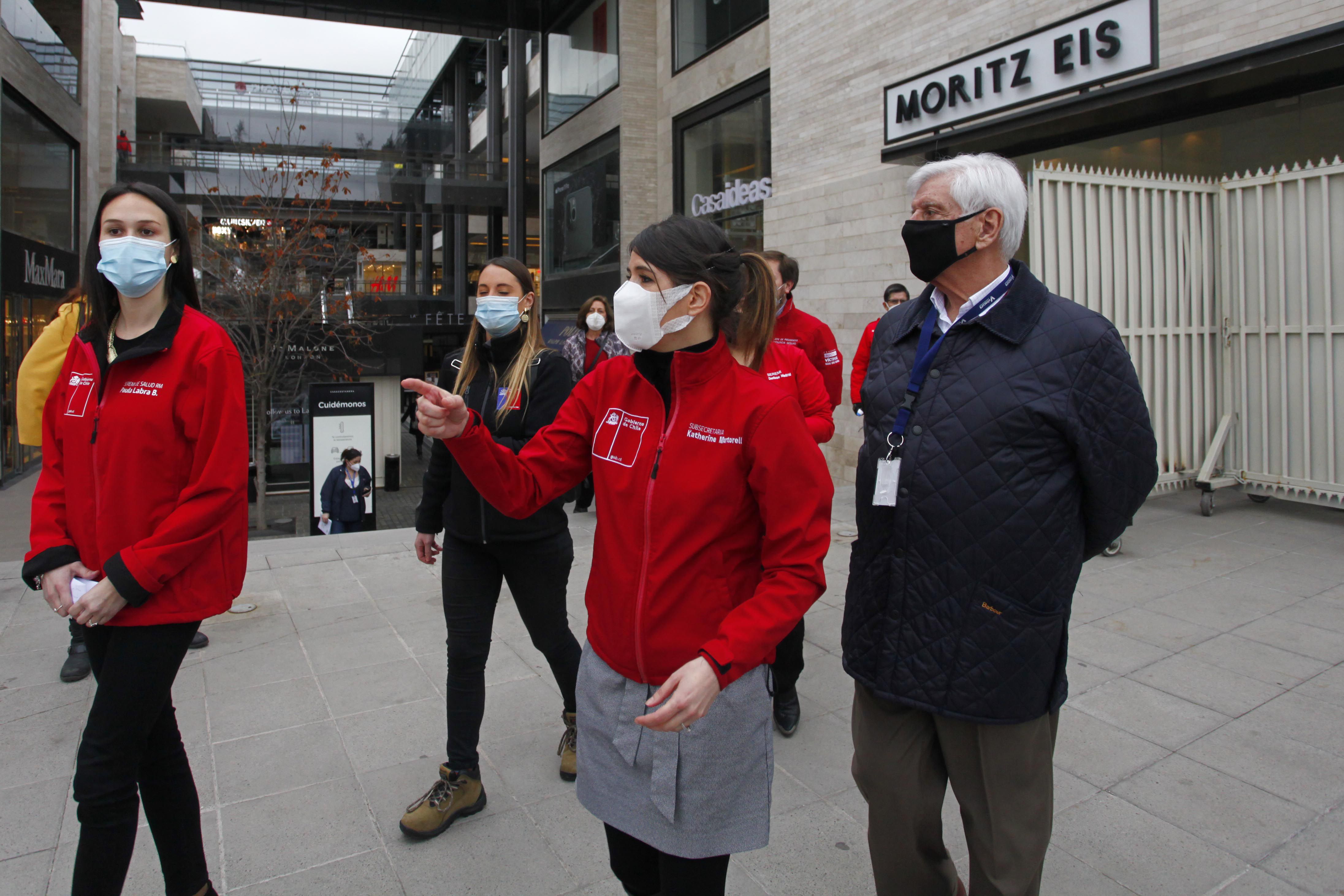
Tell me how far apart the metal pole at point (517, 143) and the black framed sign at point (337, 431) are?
15.8 m

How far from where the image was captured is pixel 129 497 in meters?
2.42

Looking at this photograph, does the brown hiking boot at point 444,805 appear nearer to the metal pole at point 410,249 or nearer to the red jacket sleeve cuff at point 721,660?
the red jacket sleeve cuff at point 721,660

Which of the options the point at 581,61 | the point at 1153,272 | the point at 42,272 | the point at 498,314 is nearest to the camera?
the point at 498,314

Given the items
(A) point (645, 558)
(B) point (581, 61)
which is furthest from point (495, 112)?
(A) point (645, 558)

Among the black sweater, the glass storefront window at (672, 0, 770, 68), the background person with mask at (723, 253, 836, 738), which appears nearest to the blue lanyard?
the background person with mask at (723, 253, 836, 738)

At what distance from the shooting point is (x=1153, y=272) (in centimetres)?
782

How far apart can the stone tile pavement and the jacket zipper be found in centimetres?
125

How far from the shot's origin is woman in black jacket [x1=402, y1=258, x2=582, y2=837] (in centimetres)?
326

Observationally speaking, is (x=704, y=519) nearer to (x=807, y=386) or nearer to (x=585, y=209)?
(x=807, y=386)

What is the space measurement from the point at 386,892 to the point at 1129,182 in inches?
304

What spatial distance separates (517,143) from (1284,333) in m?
24.0

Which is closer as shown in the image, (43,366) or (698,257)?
(698,257)

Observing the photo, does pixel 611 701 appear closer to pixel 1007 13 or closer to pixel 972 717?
pixel 972 717

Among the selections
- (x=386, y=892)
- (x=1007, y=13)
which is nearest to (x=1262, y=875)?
(x=386, y=892)
